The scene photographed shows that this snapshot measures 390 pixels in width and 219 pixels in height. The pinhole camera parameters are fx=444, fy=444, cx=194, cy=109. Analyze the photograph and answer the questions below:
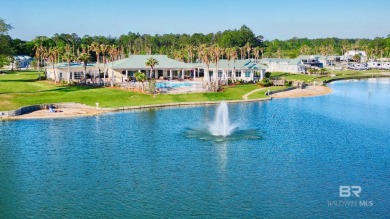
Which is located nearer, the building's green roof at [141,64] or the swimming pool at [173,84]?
the swimming pool at [173,84]

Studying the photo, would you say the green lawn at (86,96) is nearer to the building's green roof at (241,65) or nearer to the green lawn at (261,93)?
the green lawn at (261,93)

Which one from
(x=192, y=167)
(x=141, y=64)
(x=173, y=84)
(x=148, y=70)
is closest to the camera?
(x=192, y=167)

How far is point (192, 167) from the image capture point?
A: 44.6 metres

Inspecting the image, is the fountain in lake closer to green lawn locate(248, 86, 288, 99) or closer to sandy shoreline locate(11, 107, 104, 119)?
sandy shoreline locate(11, 107, 104, 119)

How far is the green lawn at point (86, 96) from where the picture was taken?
83562mm

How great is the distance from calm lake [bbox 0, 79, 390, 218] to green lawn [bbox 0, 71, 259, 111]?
46.3 ft

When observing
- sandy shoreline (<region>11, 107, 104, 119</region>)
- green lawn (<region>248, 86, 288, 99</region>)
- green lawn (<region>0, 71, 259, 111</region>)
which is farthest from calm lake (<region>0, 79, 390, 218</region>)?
green lawn (<region>248, 86, 288, 99</region>)

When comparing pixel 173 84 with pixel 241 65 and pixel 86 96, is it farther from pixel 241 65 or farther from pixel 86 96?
pixel 86 96

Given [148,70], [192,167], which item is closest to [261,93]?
[148,70]

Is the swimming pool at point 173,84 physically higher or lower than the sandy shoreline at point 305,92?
higher

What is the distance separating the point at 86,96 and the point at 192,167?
50.3 meters

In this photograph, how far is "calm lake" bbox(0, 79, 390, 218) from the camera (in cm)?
3472

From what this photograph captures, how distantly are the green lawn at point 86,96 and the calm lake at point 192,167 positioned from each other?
14115 millimetres

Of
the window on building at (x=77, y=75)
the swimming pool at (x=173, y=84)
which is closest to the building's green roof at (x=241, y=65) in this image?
the swimming pool at (x=173, y=84)
